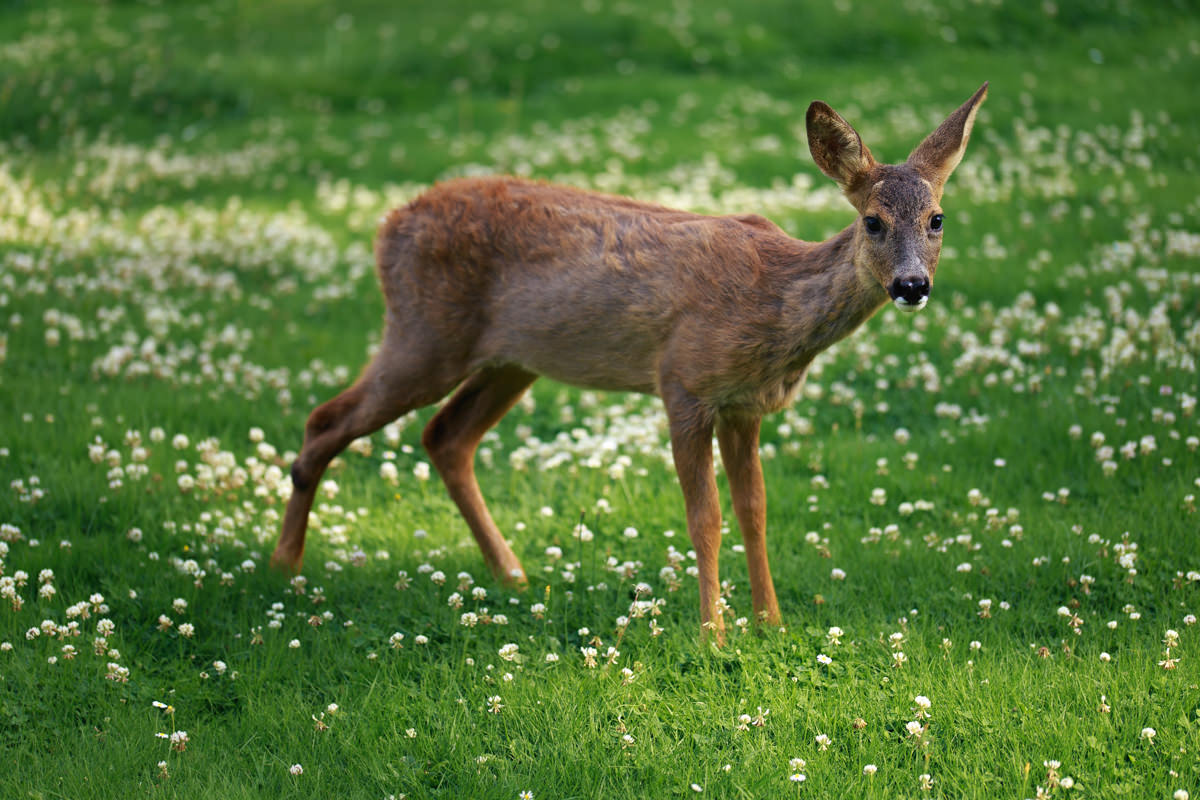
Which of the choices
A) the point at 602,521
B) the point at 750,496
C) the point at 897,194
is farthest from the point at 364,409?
the point at 897,194

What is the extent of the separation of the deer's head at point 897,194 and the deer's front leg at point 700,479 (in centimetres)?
101

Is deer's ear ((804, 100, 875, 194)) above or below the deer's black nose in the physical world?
above

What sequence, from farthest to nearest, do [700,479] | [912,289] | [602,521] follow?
[602,521], [700,479], [912,289]

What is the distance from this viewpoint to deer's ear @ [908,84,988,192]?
194 inches

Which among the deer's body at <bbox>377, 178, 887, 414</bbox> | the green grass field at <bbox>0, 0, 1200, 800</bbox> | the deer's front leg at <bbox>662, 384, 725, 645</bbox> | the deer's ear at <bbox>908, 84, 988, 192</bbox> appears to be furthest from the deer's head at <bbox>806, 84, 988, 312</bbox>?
the green grass field at <bbox>0, 0, 1200, 800</bbox>

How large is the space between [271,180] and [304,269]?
11.9 feet

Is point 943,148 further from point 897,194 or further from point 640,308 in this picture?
point 640,308

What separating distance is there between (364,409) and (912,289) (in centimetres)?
296

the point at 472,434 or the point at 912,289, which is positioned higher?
the point at 912,289

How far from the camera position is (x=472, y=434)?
6406mm

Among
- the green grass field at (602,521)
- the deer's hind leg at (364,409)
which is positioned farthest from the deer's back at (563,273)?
the green grass field at (602,521)

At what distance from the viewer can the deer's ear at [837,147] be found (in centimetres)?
482

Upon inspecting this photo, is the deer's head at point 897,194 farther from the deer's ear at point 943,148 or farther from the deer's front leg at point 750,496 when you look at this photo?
the deer's front leg at point 750,496

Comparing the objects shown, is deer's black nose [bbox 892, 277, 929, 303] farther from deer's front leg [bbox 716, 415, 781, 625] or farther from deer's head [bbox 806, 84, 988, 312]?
deer's front leg [bbox 716, 415, 781, 625]
